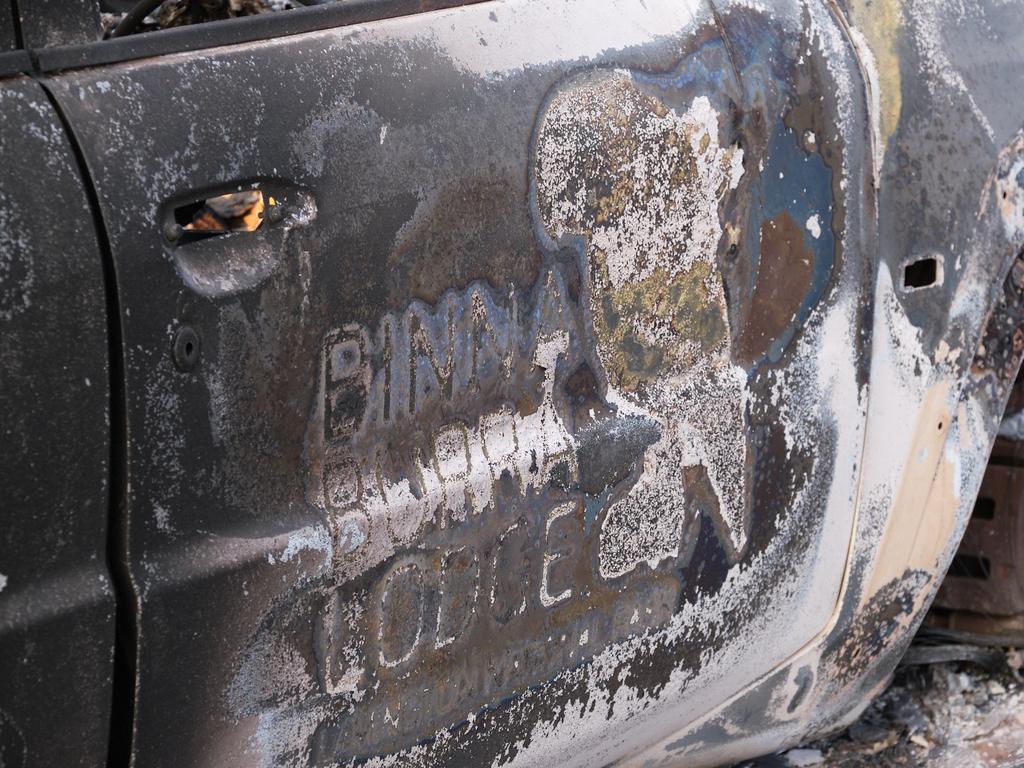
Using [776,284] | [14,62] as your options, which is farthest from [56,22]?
[776,284]

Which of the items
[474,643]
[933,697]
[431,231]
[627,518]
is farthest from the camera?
[933,697]

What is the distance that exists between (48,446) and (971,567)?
7.05 ft

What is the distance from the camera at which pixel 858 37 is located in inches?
82.4

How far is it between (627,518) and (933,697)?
1.43 metres

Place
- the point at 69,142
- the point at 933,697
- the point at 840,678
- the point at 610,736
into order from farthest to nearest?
the point at 933,697 → the point at 840,678 → the point at 610,736 → the point at 69,142

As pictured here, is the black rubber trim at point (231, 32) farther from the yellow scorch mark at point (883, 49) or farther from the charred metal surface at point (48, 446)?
the yellow scorch mark at point (883, 49)

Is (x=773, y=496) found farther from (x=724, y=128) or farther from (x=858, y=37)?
(x=858, y=37)

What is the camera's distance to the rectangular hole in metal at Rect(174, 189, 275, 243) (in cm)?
143

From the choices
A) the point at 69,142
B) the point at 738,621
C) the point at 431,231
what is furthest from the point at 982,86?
the point at 69,142

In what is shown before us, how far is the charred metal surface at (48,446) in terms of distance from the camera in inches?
49.2

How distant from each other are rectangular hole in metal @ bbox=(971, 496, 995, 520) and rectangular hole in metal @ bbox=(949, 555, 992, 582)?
96 mm

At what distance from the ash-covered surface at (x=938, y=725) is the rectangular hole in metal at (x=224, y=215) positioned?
4.95 feet

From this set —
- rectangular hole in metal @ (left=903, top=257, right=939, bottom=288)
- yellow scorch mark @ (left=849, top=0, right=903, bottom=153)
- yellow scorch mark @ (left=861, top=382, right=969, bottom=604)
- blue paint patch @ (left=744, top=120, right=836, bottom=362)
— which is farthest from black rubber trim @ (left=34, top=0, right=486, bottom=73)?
yellow scorch mark @ (left=861, top=382, right=969, bottom=604)

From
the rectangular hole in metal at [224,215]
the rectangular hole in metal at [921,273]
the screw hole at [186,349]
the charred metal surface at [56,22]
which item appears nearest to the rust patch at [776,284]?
the rectangular hole in metal at [921,273]
